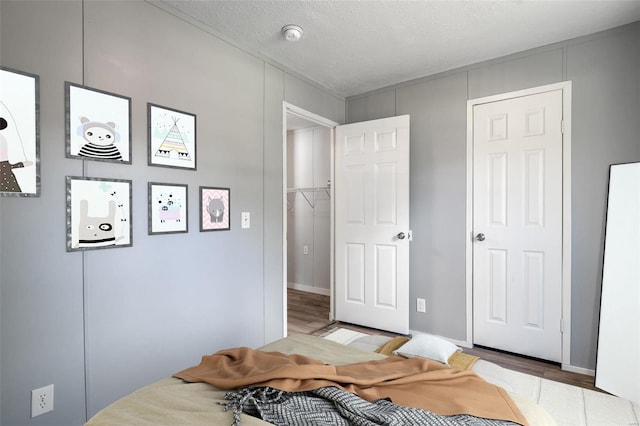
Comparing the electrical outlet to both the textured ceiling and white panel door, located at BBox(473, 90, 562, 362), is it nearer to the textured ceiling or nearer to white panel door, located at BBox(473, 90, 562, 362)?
the textured ceiling

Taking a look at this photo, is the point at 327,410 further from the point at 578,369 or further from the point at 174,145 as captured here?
the point at 578,369

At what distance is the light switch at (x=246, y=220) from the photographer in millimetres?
2623

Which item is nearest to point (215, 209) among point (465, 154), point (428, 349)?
point (428, 349)

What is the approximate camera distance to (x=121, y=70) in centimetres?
190

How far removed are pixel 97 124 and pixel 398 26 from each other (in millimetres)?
2013

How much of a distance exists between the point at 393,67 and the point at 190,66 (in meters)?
1.76

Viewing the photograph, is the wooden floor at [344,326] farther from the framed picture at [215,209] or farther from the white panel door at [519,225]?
the framed picture at [215,209]

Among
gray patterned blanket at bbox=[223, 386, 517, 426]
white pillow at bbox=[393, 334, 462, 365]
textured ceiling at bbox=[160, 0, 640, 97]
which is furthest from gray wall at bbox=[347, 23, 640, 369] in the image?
gray patterned blanket at bbox=[223, 386, 517, 426]

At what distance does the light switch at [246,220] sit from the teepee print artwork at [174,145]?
628 mm

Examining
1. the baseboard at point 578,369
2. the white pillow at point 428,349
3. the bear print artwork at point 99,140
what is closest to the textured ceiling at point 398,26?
the bear print artwork at point 99,140

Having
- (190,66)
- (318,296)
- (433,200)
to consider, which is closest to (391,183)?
(433,200)

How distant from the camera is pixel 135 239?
1.96 m

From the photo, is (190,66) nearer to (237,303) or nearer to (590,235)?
(237,303)

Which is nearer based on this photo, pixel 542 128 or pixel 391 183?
pixel 542 128
